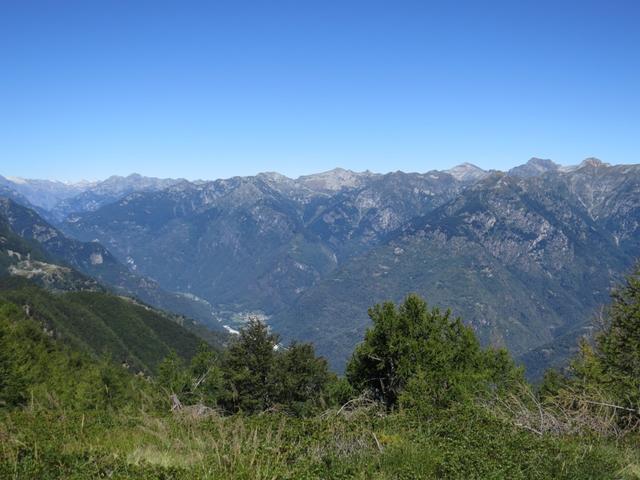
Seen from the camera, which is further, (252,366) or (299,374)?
(299,374)

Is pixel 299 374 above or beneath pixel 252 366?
beneath

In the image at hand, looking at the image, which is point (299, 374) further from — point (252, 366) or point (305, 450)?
point (305, 450)

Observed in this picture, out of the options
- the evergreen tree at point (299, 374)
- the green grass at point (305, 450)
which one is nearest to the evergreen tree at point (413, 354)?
the evergreen tree at point (299, 374)

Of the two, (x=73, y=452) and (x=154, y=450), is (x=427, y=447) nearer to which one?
(x=154, y=450)

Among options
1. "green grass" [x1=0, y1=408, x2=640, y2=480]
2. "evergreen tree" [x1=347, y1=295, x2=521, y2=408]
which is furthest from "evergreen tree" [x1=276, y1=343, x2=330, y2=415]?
"green grass" [x1=0, y1=408, x2=640, y2=480]

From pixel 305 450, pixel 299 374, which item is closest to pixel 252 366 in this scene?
pixel 299 374

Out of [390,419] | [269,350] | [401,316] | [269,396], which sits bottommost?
[269,396]

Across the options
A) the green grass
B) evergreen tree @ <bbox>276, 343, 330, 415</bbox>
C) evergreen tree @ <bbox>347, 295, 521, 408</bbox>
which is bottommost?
evergreen tree @ <bbox>276, 343, 330, 415</bbox>

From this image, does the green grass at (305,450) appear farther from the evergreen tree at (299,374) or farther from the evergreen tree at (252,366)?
the evergreen tree at (299,374)

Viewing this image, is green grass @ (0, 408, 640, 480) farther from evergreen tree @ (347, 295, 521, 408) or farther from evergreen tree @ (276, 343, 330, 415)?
evergreen tree @ (276, 343, 330, 415)

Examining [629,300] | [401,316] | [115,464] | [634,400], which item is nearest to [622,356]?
[629,300]

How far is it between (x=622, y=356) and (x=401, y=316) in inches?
652

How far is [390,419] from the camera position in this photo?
12.8 metres

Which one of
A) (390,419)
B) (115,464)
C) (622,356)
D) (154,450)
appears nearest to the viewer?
(115,464)
